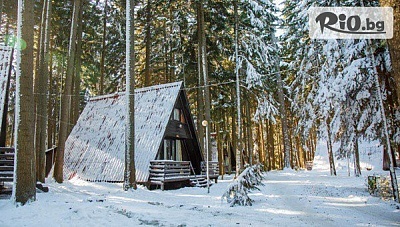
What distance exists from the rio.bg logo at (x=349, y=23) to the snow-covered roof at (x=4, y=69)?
13345mm

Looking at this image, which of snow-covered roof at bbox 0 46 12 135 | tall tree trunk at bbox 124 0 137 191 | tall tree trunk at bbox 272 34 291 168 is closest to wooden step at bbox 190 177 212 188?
tall tree trunk at bbox 124 0 137 191

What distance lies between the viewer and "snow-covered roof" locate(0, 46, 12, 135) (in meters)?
10.5

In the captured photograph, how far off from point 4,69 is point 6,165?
3980 millimetres

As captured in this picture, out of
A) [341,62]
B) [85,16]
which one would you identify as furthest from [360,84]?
[85,16]

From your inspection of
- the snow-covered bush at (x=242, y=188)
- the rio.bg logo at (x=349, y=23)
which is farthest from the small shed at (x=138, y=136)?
the rio.bg logo at (x=349, y=23)

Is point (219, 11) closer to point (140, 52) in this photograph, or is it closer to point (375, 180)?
point (140, 52)

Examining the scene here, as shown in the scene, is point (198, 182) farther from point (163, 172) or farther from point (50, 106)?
point (50, 106)

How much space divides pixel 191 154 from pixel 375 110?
36.3 ft

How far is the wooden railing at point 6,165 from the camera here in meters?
10.0

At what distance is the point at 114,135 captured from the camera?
16688 millimetres

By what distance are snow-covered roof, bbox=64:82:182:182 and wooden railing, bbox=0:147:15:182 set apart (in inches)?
203

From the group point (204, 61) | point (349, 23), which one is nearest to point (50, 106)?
point (204, 61)

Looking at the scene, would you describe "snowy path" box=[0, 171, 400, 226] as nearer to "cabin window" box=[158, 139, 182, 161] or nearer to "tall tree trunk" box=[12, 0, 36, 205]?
"tall tree trunk" box=[12, 0, 36, 205]

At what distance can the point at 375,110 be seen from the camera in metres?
10.7
